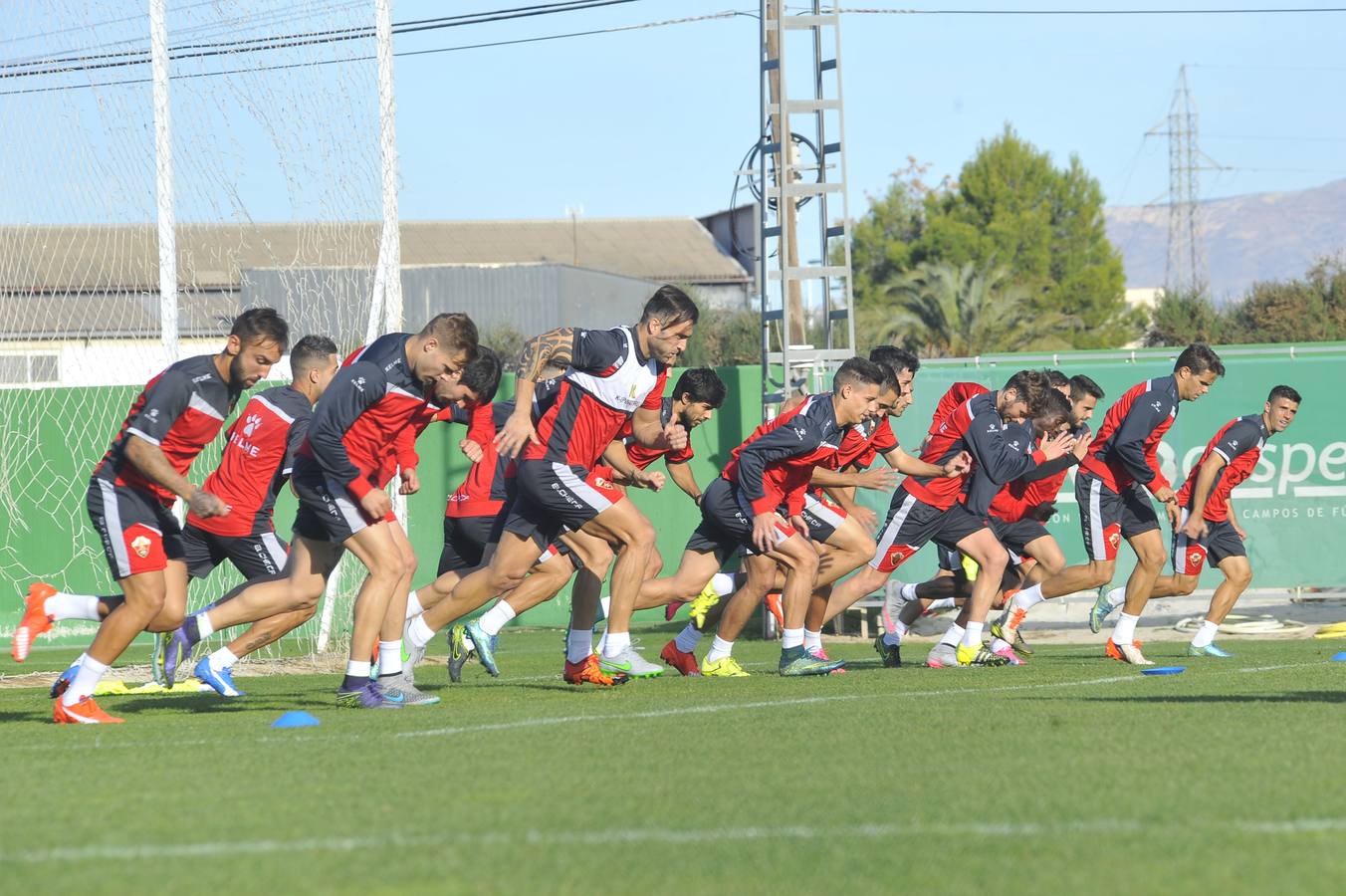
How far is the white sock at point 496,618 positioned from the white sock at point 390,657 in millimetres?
2246

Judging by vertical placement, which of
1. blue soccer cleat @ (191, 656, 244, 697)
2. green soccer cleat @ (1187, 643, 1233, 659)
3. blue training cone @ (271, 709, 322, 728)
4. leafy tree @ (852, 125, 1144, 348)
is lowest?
green soccer cleat @ (1187, 643, 1233, 659)

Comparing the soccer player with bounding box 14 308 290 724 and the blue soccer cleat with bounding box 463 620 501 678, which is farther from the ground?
the soccer player with bounding box 14 308 290 724

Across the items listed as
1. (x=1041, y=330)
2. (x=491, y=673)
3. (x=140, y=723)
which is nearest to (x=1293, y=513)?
(x=491, y=673)

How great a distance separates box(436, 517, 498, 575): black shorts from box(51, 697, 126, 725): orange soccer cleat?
319 cm

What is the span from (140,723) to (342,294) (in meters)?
6.82

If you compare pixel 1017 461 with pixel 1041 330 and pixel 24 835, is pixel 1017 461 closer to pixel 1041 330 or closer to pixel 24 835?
pixel 24 835

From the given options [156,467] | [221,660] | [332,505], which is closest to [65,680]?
[221,660]

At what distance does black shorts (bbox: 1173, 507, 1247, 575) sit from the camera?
492 inches

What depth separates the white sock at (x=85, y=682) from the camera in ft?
26.3

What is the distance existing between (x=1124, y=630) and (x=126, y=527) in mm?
6865

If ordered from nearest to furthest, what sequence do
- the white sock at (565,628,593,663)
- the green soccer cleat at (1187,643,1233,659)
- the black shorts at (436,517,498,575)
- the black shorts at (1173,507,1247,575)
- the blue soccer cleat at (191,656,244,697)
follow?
the blue soccer cleat at (191,656,244,697), the white sock at (565,628,593,663), the black shorts at (436,517,498,575), the green soccer cleat at (1187,643,1233,659), the black shorts at (1173,507,1247,575)

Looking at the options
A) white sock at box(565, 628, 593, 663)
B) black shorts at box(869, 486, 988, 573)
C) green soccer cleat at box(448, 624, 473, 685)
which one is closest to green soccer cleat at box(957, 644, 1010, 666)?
black shorts at box(869, 486, 988, 573)

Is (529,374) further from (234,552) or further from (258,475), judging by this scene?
(234,552)

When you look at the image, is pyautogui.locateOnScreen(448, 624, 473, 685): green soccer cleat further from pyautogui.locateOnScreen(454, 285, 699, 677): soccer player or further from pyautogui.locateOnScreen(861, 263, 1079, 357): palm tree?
pyautogui.locateOnScreen(861, 263, 1079, 357): palm tree
